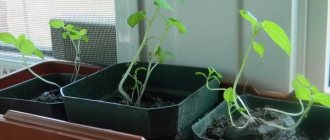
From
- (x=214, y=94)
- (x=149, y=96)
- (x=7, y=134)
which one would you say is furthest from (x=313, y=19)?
(x=7, y=134)

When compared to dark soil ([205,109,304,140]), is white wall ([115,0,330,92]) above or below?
above

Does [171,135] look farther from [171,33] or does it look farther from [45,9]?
[45,9]

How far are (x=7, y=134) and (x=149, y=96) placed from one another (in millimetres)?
277

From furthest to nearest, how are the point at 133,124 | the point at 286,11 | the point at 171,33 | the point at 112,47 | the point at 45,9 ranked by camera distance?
the point at 45,9 < the point at 112,47 < the point at 171,33 < the point at 286,11 < the point at 133,124

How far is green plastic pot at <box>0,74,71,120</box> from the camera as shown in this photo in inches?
29.5

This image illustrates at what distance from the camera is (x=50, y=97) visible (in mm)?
867

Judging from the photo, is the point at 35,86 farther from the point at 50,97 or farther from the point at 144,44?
the point at 144,44

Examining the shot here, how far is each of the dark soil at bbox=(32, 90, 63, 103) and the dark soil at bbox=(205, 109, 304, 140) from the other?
0.34m

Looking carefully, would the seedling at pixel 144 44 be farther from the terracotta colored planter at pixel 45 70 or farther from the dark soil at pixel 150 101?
the terracotta colored planter at pixel 45 70

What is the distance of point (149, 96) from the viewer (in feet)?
2.75

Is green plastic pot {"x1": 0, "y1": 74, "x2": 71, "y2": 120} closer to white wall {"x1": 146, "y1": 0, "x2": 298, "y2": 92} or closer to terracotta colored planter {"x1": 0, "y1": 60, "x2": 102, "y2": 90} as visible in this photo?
terracotta colored planter {"x1": 0, "y1": 60, "x2": 102, "y2": 90}

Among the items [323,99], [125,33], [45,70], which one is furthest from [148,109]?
[45,70]

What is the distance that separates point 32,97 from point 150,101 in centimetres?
27

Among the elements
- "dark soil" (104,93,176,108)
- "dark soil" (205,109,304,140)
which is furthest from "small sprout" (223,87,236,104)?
"dark soil" (104,93,176,108)
